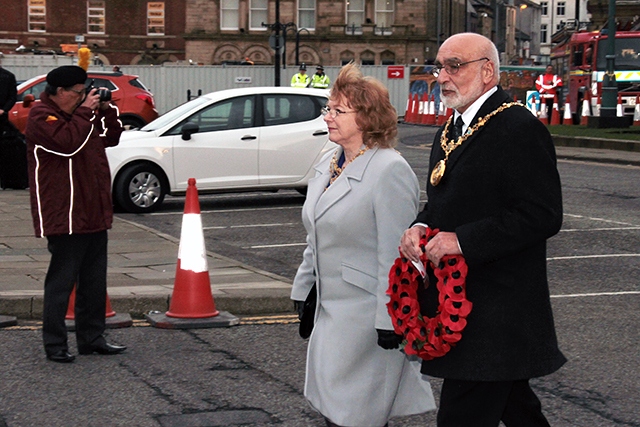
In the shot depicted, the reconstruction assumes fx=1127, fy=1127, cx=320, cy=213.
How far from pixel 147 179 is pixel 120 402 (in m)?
8.98

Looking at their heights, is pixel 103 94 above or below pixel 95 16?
below

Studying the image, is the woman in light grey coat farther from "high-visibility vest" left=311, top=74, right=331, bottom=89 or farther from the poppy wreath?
"high-visibility vest" left=311, top=74, right=331, bottom=89

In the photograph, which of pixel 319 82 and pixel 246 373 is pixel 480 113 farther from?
pixel 319 82

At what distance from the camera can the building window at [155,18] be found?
67750mm

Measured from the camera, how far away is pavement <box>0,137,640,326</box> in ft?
26.8

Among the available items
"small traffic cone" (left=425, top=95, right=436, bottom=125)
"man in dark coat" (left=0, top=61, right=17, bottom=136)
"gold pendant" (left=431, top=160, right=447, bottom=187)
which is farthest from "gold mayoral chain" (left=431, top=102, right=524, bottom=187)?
"small traffic cone" (left=425, top=95, right=436, bottom=125)

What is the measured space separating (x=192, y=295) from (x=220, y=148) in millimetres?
7132

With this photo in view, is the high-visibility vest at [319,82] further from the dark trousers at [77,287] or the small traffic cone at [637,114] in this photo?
the dark trousers at [77,287]

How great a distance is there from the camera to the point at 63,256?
6.82 m

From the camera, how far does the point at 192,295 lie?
308 inches

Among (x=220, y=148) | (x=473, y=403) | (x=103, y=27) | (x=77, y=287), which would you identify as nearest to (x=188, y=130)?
(x=220, y=148)

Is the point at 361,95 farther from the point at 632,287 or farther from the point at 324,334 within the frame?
the point at 632,287

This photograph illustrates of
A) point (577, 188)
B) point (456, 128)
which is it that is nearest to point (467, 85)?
point (456, 128)

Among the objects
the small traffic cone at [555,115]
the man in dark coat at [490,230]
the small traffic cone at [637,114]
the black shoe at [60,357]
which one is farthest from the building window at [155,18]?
the man in dark coat at [490,230]
